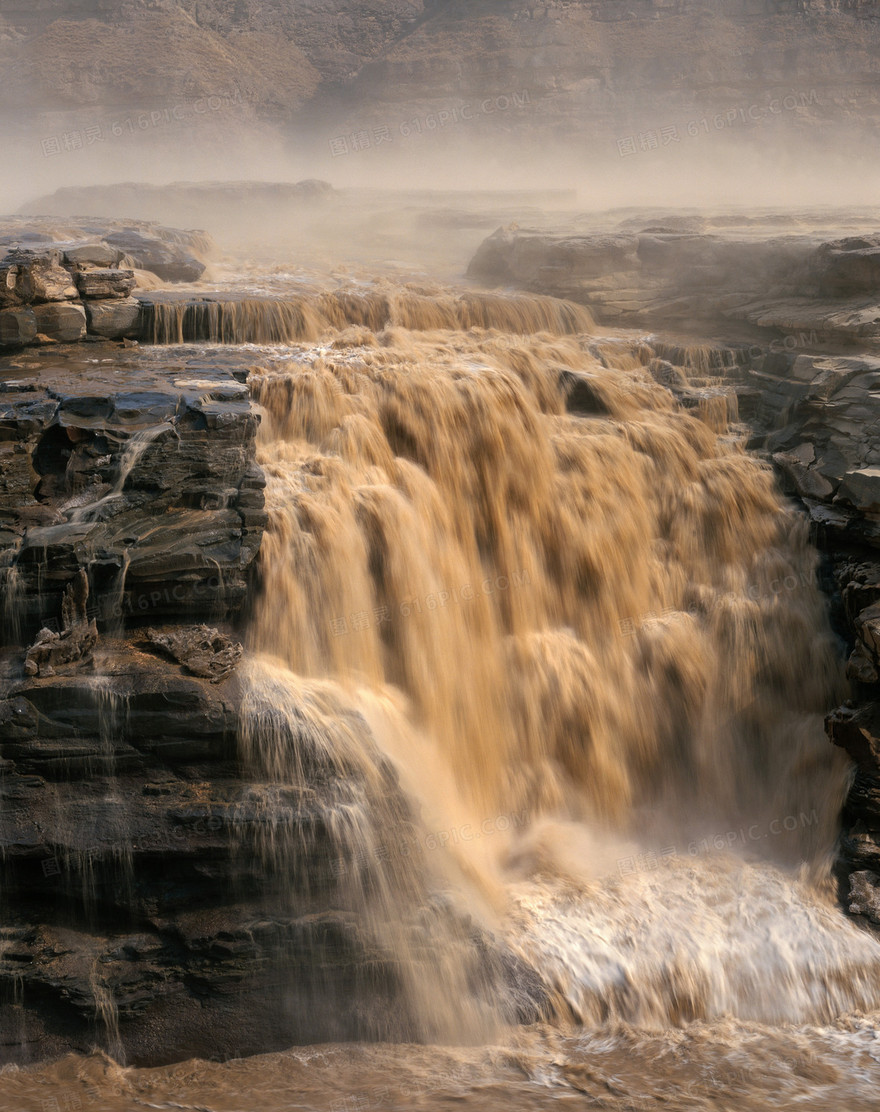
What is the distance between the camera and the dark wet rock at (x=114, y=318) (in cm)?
949

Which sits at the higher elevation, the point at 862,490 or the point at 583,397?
the point at 583,397

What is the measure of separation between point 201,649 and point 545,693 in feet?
8.99

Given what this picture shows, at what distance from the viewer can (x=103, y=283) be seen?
9.55 meters

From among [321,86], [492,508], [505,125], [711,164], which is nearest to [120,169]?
[321,86]

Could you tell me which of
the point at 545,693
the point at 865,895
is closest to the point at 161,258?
the point at 545,693

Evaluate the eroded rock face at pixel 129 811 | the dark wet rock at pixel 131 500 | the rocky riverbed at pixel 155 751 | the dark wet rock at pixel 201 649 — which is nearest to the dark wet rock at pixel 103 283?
the rocky riverbed at pixel 155 751

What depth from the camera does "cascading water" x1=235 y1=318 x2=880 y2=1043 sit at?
619 cm

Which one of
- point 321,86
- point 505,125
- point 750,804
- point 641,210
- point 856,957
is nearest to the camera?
point 856,957

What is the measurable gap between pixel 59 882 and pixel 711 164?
34.3m

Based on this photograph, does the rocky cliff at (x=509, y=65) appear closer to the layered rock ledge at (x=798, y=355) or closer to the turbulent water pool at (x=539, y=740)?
the layered rock ledge at (x=798, y=355)

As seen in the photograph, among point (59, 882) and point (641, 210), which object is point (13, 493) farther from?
point (641, 210)

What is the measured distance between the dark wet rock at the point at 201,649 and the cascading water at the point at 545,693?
0.24 metres

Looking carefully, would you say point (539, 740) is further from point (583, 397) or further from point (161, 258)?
point (161, 258)

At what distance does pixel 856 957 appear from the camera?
6.46 meters
